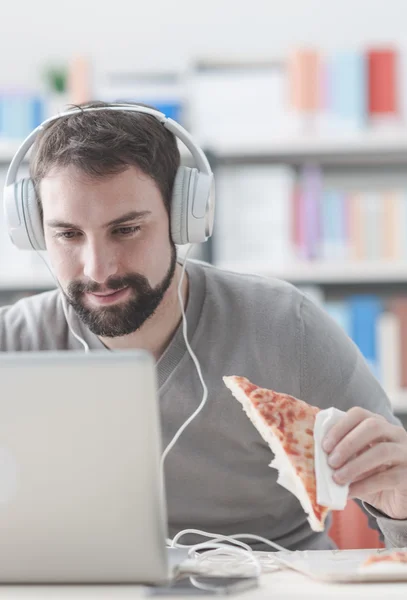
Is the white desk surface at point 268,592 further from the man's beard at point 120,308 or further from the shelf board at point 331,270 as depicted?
the shelf board at point 331,270

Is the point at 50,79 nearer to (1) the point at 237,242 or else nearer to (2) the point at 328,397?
(1) the point at 237,242

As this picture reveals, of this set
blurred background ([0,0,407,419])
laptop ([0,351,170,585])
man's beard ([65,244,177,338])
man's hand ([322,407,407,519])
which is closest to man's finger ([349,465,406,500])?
man's hand ([322,407,407,519])

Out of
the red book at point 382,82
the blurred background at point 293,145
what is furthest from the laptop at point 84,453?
the red book at point 382,82

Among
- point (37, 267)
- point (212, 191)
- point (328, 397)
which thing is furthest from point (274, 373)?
point (37, 267)

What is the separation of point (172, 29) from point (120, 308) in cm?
180

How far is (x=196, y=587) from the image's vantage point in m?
0.89


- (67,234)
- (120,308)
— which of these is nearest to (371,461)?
(120,308)

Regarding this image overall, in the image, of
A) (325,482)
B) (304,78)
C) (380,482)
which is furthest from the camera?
(304,78)

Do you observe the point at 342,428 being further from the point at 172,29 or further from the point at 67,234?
the point at 172,29

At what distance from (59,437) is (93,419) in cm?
4

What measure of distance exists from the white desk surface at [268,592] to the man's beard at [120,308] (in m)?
0.55

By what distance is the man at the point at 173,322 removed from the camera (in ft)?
4.37

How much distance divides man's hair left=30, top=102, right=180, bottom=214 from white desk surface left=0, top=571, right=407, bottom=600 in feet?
2.17

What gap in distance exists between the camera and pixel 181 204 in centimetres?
137
